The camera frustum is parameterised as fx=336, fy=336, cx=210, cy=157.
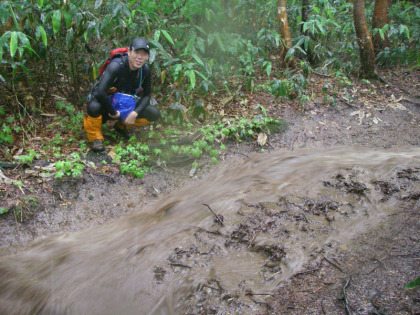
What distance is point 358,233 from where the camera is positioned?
2844 millimetres

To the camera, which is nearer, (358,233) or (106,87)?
(358,233)

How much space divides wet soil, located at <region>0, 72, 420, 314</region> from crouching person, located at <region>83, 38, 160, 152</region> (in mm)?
499

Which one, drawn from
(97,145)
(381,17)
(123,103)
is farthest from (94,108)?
(381,17)

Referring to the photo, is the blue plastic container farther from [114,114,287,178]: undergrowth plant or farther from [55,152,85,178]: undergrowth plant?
[55,152,85,178]: undergrowth plant

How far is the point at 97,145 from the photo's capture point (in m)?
4.25

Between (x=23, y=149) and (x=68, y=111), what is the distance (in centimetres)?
86

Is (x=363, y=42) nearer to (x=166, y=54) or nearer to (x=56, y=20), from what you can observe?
(x=166, y=54)

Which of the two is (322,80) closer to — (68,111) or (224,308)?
(68,111)

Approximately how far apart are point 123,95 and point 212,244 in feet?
7.50

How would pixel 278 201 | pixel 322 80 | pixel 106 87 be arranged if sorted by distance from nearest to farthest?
pixel 278 201, pixel 106 87, pixel 322 80

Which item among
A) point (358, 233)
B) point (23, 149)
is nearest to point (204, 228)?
point (358, 233)

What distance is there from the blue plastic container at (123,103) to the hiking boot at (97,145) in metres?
0.40

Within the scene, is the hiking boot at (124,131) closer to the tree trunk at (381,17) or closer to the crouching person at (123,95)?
the crouching person at (123,95)

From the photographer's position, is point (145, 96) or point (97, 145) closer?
point (97, 145)
